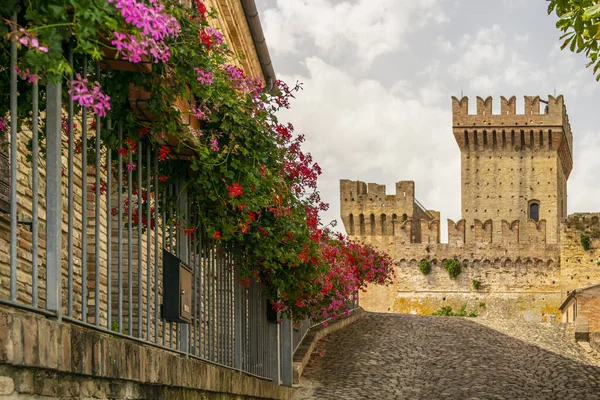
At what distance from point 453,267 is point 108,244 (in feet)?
127

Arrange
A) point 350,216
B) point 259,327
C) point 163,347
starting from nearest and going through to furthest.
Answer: point 163,347 → point 259,327 → point 350,216

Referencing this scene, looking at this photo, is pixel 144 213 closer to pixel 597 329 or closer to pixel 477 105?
pixel 597 329

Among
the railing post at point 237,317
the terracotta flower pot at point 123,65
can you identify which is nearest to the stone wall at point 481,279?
the railing post at point 237,317

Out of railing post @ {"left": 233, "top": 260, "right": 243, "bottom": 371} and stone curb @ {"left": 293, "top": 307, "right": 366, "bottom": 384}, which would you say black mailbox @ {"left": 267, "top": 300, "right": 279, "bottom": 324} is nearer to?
railing post @ {"left": 233, "top": 260, "right": 243, "bottom": 371}

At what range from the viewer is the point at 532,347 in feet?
59.8

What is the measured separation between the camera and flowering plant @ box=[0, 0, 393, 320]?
324 cm

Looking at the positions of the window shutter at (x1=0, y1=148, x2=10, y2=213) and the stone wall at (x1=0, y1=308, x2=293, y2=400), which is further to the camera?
the window shutter at (x1=0, y1=148, x2=10, y2=213)

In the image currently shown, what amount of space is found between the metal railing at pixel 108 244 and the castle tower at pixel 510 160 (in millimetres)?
44443

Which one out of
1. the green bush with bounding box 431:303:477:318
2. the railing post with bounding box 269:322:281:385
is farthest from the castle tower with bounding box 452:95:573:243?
the railing post with bounding box 269:322:281:385

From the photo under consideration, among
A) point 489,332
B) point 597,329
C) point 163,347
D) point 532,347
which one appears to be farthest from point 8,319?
point 597,329

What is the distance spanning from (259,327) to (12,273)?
643 centimetres

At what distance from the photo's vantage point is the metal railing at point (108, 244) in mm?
3824

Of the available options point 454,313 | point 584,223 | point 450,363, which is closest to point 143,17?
point 450,363

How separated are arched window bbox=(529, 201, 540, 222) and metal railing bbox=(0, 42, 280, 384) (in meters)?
44.7
